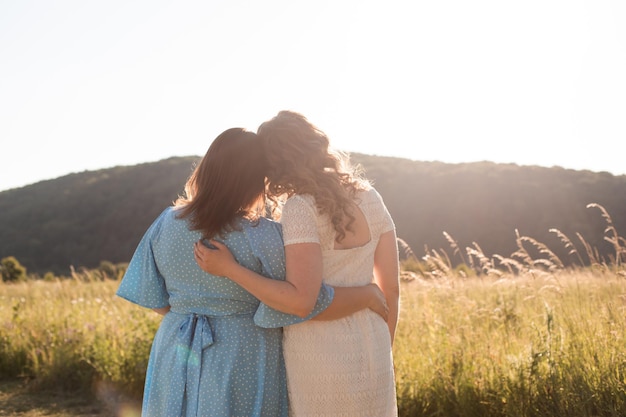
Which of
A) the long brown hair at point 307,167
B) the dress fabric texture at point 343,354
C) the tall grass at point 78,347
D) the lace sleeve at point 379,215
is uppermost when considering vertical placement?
the long brown hair at point 307,167

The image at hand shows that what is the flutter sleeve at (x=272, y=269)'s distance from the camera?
2.69m

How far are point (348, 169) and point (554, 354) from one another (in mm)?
2221

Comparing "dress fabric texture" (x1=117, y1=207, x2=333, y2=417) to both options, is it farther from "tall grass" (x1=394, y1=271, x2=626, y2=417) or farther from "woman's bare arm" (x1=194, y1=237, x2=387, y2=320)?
Answer: "tall grass" (x1=394, y1=271, x2=626, y2=417)

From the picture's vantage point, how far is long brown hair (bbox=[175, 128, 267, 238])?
8.97 feet

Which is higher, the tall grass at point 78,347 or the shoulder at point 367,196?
the shoulder at point 367,196

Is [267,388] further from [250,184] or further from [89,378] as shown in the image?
[89,378]

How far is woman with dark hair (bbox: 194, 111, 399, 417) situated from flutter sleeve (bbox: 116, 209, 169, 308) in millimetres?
369

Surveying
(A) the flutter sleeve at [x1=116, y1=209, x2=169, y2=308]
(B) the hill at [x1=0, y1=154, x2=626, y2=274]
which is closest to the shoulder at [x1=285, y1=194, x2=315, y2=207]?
(A) the flutter sleeve at [x1=116, y1=209, x2=169, y2=308]

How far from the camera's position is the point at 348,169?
285 cm

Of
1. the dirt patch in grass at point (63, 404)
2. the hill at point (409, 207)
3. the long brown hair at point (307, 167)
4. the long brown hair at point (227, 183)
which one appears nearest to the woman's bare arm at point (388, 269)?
the long brown hair at point (307, 167)

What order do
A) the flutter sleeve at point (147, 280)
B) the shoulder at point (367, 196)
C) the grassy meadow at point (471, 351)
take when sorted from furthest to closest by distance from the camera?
the grassy meadow at point (471, 351) < the flutter sleeve at point (147, 280) < the shoulder at point (367, 196)

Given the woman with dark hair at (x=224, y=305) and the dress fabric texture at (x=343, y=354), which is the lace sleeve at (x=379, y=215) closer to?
the dress fabric texture at (x=343, y=354)

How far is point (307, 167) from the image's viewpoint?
271 cm

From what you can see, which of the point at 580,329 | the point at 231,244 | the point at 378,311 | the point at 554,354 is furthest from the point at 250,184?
the point at 580,329
